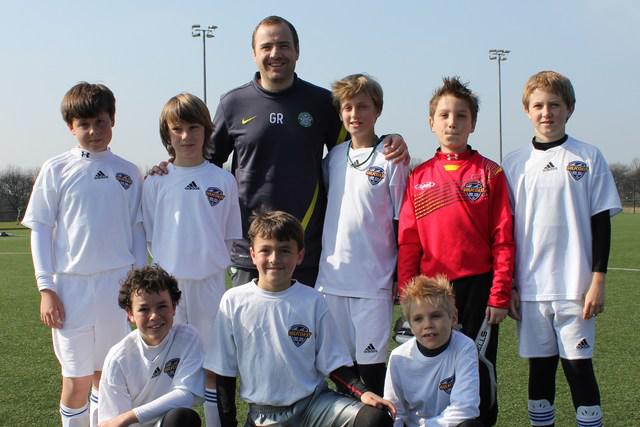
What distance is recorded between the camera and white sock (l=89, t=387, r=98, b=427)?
3.59m

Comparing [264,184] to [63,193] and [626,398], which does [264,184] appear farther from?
[626,398]

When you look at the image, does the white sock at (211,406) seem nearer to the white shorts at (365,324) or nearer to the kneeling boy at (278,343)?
the kneeling boy at (278,343)

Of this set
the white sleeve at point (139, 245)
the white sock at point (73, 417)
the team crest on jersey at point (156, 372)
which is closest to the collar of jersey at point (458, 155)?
the white sleeve at point (139, 245)

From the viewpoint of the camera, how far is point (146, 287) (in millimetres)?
3367

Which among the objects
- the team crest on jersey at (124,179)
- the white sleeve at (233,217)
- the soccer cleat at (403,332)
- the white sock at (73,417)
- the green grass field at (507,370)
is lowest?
the green grass field at (507,370)

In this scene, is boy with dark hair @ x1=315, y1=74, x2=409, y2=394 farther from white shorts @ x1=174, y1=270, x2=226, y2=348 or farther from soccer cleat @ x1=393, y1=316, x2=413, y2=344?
white shorts @ x1=174, y1=270, x2=226, y2=348

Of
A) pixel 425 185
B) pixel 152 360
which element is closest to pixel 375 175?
pixel 425 185

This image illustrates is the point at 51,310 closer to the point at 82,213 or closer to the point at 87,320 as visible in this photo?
the point at 87,320

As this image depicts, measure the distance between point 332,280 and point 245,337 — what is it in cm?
72

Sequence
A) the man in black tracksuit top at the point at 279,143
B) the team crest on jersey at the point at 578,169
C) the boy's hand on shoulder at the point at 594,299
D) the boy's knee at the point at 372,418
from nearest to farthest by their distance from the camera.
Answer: the boy's knee at the point at 372,418
the boy's hand on shoulder at the point at 594,299
the team crest on jersey at the point at 578,169
the man in black tracksuit top at the point at 279,143

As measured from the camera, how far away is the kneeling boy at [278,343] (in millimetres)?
3291

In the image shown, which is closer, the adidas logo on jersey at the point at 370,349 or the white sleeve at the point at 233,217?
the adidas logo on jersey at the point at 370,349

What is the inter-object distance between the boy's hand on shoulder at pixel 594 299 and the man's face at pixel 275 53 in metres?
2.13

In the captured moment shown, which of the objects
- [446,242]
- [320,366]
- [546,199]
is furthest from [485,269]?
[320,366]
